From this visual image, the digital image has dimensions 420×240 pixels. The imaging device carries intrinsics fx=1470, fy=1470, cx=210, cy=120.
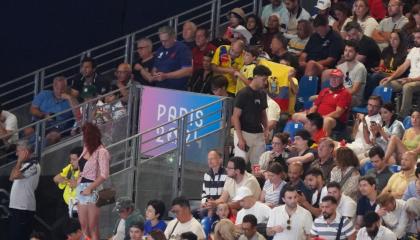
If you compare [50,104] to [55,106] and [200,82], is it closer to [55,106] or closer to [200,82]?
[55,106]

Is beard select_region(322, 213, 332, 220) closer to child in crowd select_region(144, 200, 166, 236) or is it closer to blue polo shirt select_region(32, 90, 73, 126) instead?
child in crowd select_region(144, 200, 166, 236)

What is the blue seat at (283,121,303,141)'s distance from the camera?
19391mm

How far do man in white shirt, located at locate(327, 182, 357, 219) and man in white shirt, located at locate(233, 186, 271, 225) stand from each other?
0.94 metres

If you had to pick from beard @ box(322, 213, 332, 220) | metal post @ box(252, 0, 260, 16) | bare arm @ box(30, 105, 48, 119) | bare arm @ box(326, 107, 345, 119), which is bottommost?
beard @ box(322, 213, 332, 220)

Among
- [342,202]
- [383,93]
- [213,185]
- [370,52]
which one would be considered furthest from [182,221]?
[370,52]

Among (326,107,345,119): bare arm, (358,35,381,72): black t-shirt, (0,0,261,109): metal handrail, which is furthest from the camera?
(0,0,261,109): metal handrail

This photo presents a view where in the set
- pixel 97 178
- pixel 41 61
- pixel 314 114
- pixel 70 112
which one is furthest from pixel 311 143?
pixel 41 61

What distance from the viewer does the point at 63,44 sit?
22.9 meters

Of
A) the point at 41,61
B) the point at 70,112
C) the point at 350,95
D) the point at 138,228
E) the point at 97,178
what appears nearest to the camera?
the point at 138,228

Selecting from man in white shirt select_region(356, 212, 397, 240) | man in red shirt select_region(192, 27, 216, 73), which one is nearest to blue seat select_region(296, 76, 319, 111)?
man in red shirt select_region(192, 27, 216, 73)

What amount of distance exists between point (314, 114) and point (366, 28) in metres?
3.43

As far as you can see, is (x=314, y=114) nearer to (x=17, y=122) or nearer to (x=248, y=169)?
(x=248, y=169)

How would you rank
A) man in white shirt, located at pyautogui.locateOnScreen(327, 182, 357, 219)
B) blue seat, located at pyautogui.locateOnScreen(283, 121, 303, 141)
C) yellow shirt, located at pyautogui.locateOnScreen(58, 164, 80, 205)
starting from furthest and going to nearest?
blue seat, located at pyautogui.locateOnScreen(283, 121, 303, 141) → yellow shirt, located at pyautogui.locateOnScreen(58, 164, 80, 205) → man in white shirt, located at pyautogui.locateOnScreen(327, 182, 357, 219)

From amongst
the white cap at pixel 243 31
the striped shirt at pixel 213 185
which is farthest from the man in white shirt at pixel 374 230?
the white cap at pixel 243 31
